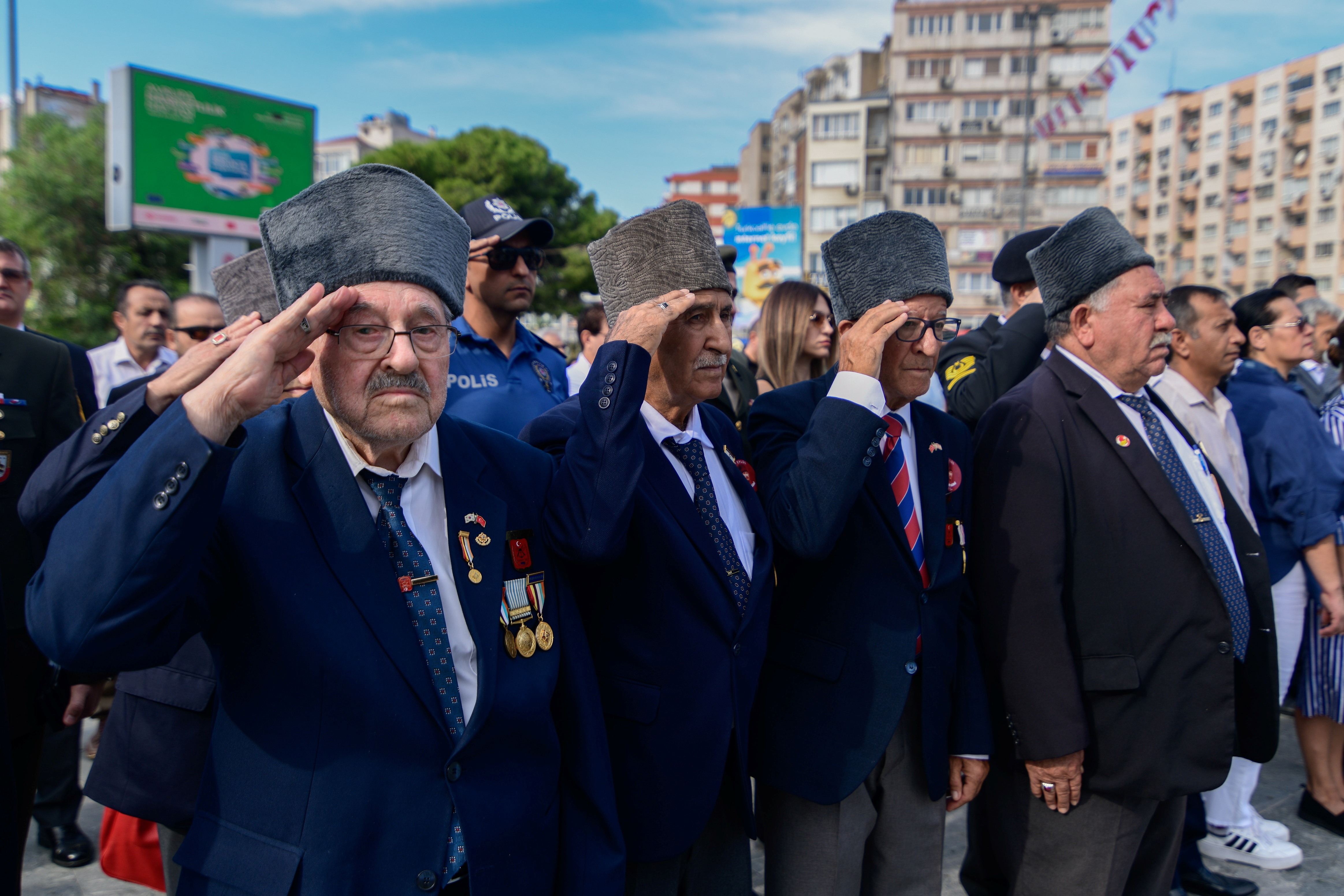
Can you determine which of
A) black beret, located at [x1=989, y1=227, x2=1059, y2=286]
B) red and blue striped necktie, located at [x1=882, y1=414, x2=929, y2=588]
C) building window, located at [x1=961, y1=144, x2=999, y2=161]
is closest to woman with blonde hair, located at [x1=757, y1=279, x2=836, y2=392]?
black beret, located at [x1=989, y1=227, x2=1059, y2=286]

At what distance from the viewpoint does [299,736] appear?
1.49 meters

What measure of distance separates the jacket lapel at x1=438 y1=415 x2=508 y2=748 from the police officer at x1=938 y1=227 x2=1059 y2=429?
97.9 inches

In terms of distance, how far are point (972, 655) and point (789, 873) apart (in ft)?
2.66

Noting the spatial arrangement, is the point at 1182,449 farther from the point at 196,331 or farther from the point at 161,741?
the point at 196,331

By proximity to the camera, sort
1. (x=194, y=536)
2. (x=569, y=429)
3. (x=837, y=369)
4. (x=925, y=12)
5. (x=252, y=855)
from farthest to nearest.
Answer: (x=925, y=12), (x=837, y=369), (x=569, y=429), (x=252, y=855), (x=194, y=536)

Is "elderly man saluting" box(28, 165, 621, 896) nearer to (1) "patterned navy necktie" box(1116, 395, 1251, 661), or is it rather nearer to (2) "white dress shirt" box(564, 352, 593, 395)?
(1) "patterned navy necktie" box(1116, 395, 1251, 661)

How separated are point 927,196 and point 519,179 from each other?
2838cm

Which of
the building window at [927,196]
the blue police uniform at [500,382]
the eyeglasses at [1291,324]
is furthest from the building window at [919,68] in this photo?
the blue police uniform at [500,382]

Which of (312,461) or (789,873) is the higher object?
(312,461)

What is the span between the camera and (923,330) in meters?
2.44

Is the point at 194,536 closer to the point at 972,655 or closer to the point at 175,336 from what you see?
the point at 972,655

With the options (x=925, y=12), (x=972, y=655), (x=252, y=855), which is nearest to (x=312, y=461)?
(x=252, y=855)

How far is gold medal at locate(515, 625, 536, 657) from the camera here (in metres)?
1.72

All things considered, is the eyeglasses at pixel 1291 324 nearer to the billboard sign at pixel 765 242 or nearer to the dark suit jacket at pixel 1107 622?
the dark suit jacket at pixel 1107 622
